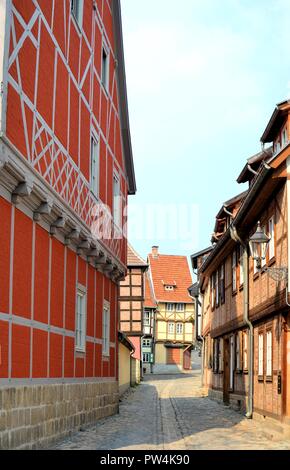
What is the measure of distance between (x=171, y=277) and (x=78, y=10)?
57431 mm

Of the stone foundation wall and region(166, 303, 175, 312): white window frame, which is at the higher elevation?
region(166, 303, 175, 312): white window frame

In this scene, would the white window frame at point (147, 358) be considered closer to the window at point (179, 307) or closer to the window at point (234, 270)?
the window at point (179, 307)

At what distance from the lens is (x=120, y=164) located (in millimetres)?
22781

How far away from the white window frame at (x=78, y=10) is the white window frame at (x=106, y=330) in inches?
290

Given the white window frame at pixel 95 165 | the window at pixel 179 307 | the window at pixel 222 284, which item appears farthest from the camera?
the window at pixel 179 307

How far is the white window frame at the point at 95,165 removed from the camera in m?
17.9

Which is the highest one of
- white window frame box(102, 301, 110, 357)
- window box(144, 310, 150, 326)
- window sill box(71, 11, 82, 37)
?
window sill box(71, 11, 82, 37)

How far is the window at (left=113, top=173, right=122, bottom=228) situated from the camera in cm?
2173

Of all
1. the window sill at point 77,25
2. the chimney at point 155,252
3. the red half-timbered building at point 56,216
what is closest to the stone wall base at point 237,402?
the red half-timbered building at point 56,216

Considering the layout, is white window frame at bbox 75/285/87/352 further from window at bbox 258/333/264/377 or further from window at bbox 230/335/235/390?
window at bbox 230/335/235/390

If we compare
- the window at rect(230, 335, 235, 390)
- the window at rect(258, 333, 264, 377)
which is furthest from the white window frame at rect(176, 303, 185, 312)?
the window at rect(258, 333, 264, 377)

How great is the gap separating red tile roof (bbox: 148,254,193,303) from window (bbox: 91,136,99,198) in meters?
51.7

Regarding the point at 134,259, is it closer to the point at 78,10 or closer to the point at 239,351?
the point at 239,351

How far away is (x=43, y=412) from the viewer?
1247 cm
